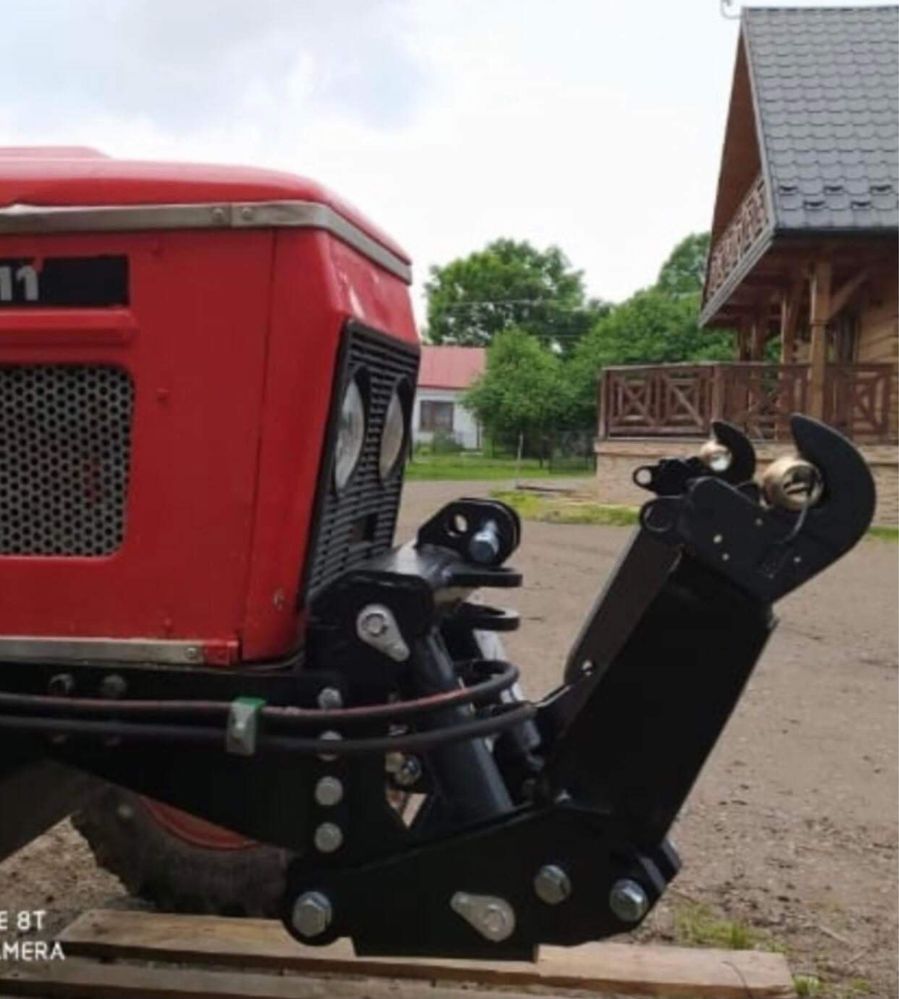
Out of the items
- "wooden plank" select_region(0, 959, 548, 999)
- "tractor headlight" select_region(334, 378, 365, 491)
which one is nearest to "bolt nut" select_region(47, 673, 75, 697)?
"tractor headlight" select_region(334, 378, 365, 491)

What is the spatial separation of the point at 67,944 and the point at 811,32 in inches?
714

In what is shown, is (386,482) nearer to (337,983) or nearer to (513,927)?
(513,927)

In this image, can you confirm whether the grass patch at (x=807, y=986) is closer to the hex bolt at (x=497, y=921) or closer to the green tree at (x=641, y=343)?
the hex bolt at (x=497, y=921)

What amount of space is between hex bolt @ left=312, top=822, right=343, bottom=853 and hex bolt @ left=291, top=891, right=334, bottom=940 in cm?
7

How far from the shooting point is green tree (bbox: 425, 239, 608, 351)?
216ft

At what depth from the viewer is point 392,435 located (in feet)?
7.97

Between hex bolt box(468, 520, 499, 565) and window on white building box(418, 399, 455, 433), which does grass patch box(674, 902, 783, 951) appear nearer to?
hex bolt box(468, 520, 499, 565)

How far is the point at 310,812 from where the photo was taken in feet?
6.60

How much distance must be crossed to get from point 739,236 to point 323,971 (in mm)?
19496

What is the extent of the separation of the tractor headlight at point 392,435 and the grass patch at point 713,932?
1.45 metres

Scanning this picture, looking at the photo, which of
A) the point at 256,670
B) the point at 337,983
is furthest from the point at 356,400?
the point at 337,983

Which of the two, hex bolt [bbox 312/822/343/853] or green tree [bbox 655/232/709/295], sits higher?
green tree [bbox 655/232/709/295]

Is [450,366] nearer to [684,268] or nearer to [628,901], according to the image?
[684,268]

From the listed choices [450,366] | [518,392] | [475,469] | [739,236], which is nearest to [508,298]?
[450,366]
